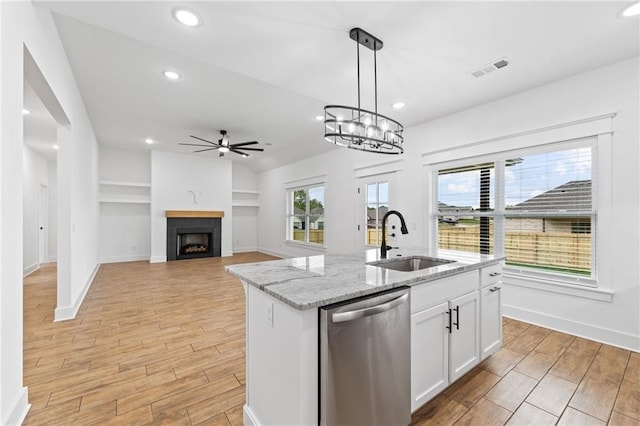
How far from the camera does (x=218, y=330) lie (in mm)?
3027

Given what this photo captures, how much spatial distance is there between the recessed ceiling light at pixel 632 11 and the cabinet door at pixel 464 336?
2372 mm

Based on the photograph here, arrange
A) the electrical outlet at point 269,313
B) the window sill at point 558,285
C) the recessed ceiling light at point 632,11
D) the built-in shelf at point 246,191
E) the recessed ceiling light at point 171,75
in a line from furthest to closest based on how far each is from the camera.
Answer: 1. the built-in shelf at point 246,191
2. the recessed ceiling light at point 171,75
3. the window sill at point 558,285
4. the recessed ceiling light at point 632,11
5. the electrical outlet at point 269,313

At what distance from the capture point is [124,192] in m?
7.52

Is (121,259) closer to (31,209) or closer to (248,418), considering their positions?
(31,209)

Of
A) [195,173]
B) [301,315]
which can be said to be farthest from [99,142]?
[301,315]

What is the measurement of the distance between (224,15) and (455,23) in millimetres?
1809

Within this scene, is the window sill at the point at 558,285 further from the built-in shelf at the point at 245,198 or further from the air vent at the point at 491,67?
the built-in shelf at the point at 245,198

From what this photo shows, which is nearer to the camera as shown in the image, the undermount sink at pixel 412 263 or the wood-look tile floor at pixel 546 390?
the wood-look tile floor at pixel 546 390

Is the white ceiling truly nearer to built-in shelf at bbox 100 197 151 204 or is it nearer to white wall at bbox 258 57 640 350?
white wall at bbox 258 57 640 350

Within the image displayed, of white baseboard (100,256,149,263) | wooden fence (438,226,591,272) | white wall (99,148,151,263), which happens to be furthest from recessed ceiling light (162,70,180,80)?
white baseboard (100,256,149,263)

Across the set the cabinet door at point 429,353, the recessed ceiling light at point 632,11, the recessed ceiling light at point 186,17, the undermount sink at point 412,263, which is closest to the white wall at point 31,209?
the recessed ceiling light at point 186,17

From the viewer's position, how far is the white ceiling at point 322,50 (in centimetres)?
213

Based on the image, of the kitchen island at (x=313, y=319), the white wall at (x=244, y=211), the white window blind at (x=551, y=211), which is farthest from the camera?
the white wall at (x=244, y=211)

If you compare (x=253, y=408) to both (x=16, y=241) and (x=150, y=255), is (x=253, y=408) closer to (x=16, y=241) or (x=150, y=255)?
(x=16, y=241)
